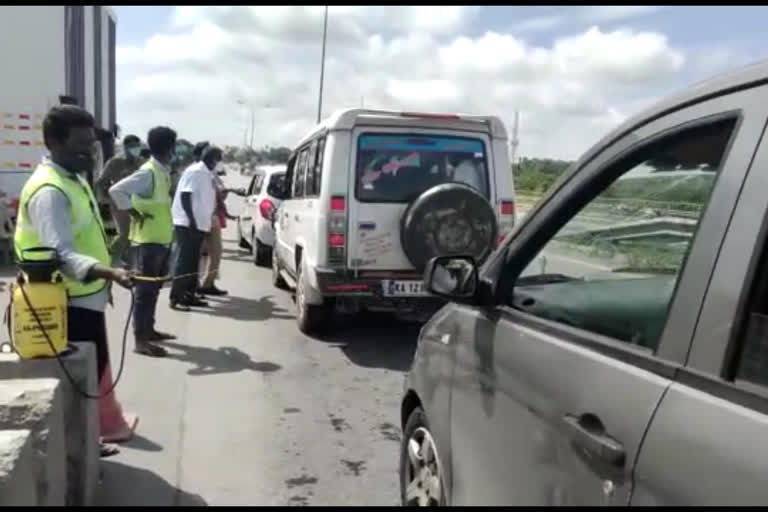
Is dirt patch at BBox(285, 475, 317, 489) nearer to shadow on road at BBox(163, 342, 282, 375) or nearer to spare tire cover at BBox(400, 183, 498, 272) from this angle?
shadow on road at BBox(163, 342, 282, 375)

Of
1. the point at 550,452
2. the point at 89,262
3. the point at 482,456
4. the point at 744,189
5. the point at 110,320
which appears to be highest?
the point at 744,189

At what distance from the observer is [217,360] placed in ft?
20.6

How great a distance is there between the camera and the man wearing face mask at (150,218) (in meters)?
6.14

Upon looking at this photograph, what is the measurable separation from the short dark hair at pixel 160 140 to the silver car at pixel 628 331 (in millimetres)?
4260

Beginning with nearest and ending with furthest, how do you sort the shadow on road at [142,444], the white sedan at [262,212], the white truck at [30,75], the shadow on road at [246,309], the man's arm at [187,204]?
the shadow on road at [142,444]
the man's arm at [187,204]
the shadow on road at [246,309]
the white truck at [30,75]
the white sedan at [262,212]

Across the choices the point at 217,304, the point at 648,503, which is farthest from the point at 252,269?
the point at 648,503

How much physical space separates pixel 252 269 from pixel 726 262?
37.0 feet

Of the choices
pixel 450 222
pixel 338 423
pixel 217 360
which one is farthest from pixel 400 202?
pixel 338 423

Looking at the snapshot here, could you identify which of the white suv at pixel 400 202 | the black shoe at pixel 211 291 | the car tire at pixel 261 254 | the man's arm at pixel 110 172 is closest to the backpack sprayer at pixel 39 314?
the white suv at pixel 400 202

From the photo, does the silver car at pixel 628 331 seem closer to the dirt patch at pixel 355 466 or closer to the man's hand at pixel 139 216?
the dirt patch at pixel 355 466

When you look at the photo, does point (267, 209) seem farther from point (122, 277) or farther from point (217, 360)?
point (122, 277)

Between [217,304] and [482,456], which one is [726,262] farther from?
[217,304]

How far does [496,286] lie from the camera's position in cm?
246

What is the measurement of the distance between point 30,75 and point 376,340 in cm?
700
